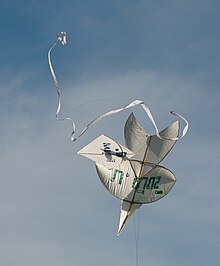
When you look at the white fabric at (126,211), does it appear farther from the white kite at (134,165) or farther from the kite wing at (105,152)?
the kite wing at (105,152)

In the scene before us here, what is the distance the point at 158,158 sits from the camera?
4144 cm

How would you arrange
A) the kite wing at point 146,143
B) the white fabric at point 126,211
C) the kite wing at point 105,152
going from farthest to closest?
the white fabric at point 126,211
the kite wing at point 146,143
the kite wing at point 105,152

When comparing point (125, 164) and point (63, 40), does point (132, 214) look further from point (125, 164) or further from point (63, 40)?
point (63, 40)

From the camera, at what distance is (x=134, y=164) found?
136ft

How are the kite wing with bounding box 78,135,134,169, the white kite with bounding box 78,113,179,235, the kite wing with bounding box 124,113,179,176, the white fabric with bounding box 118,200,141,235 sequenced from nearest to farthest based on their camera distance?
the kite wing with bounding box 78,135,134,169, the white kite with bounding box 78,113,179,235, the kite wing with bounding box 124,113,179,176, the white fabric with bounding box 118,200,141,235

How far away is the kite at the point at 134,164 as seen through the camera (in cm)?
4006

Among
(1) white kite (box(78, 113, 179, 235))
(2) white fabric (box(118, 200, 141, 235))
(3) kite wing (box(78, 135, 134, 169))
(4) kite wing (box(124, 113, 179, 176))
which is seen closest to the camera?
(3) kite wing (box(78, 135, 134, 169))

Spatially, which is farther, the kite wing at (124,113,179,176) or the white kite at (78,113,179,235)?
the kite wing at (124,113,179,176)

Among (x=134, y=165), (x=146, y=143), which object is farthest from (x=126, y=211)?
(x=146, y=143)

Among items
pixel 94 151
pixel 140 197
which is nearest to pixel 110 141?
pixel 94 151

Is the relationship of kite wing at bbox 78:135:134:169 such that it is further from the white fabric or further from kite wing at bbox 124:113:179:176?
the white fabric

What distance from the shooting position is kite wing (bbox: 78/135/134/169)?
39.9 meters

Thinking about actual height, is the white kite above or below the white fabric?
above

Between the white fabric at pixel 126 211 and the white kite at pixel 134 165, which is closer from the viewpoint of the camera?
the white kite at pixel 134 165
